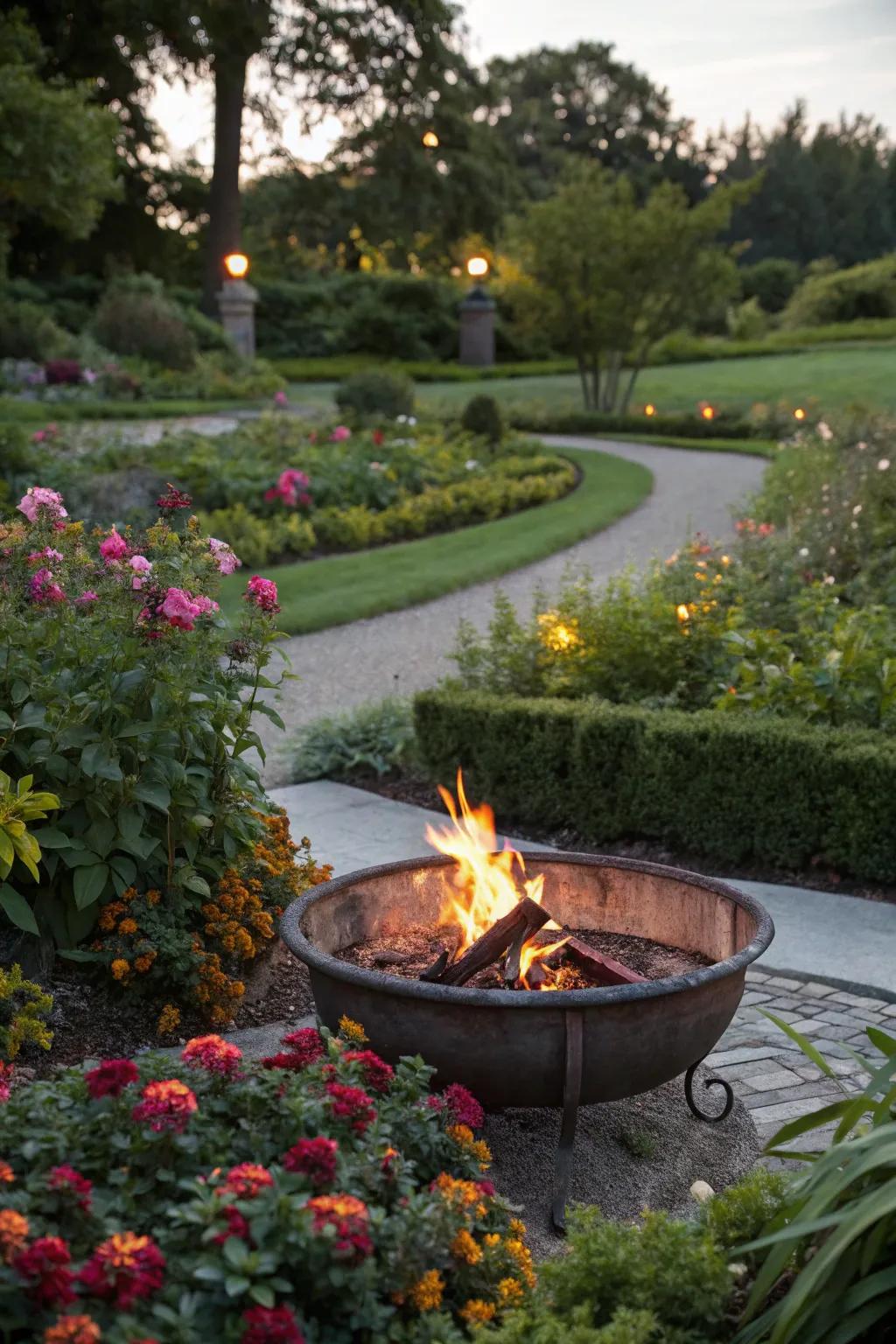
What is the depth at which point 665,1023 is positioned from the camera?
9.70ft

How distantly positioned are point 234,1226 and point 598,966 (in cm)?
153

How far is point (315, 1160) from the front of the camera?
2.00 meters

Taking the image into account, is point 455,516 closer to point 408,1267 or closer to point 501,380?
point 408,1267

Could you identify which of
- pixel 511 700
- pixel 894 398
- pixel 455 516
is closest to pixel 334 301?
pixel 894 398

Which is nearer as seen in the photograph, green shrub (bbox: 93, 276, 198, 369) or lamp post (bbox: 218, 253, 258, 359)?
green shrub (bbox: 93, 276, 198, 369)

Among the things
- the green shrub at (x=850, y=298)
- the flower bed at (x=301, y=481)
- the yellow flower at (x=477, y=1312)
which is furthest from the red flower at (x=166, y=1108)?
the green shrub at (x=850, y=298)

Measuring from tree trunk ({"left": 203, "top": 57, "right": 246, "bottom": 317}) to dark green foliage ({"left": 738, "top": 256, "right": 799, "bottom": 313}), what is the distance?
1877cm

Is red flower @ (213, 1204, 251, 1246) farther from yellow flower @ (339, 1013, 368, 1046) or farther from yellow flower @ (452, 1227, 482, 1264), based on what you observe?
yellow flower @ (339, 1013, 368, 1046)

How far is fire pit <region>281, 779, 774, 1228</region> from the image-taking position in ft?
9.42

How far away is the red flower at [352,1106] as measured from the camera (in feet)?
7.29

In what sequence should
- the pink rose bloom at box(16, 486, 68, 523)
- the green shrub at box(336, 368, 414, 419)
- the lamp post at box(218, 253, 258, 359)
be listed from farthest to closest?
the lamp post at box(218, 253, 258, 359), the green shrub at box(336, 368, 414, 419), the pink rose bloom at box(16, 486, 68, 523)

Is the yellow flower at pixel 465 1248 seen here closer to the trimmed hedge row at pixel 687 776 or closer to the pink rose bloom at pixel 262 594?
the pink rose bloom at pixel 262 594

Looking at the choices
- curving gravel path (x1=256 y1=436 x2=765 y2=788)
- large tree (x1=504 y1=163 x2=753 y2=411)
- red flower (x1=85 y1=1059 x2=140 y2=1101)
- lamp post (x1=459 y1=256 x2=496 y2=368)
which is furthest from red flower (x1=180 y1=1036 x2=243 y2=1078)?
lamp post (x1=459 y1=256 x2=496 y2=368)

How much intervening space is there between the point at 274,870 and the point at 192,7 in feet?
79.3
